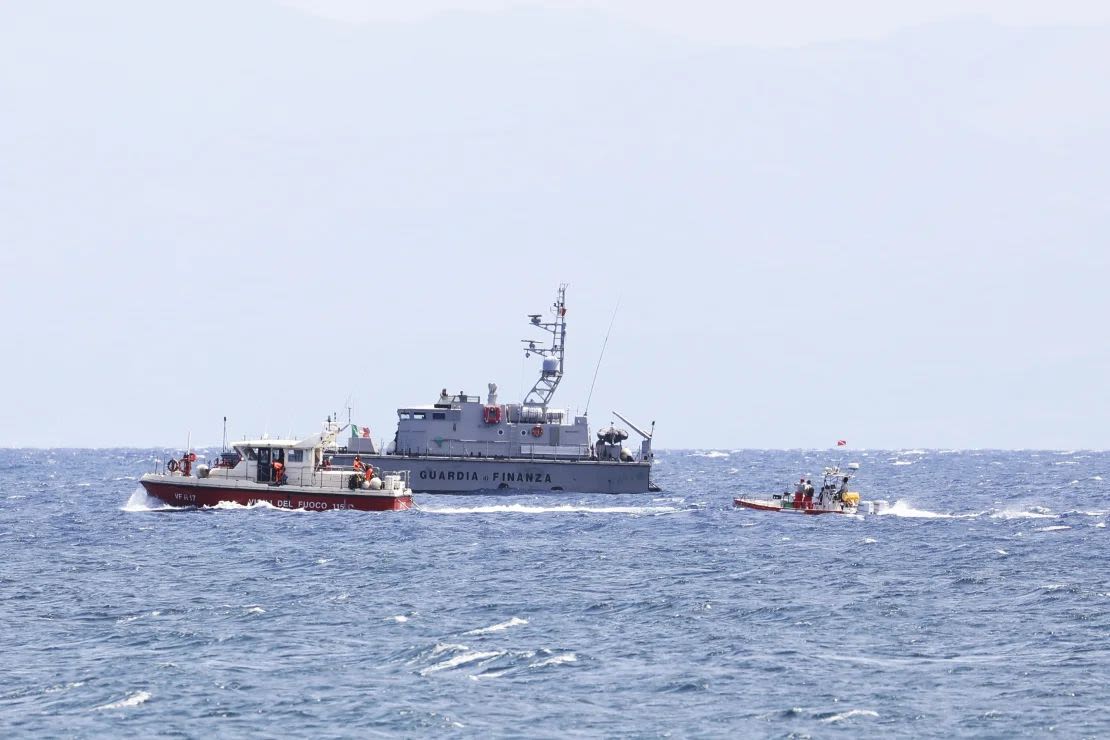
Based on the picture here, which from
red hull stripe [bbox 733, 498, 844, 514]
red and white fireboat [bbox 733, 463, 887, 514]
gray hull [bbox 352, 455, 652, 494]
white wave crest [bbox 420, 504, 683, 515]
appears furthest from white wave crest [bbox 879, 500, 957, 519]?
gray hull [bbox 352, 455, 652, 494]

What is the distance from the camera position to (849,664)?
1294 inches

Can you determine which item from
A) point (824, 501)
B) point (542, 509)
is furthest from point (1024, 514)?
point (542, 509)

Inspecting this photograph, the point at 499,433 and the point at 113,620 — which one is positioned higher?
the point at 499,433

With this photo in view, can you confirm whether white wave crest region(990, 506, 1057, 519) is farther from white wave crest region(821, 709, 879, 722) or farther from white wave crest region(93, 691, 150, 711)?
white wave crest region(93, 691, 150, 711)

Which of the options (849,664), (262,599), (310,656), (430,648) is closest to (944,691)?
(849,664)

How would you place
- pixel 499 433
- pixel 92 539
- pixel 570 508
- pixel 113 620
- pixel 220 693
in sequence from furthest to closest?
pixel 499 433
pixel 570 508
pixel 92 539
pixel 113 620
pixel 220 693

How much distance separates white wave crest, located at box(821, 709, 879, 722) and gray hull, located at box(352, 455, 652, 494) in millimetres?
57632

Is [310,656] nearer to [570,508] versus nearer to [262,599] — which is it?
[262,599]

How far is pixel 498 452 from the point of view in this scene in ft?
286

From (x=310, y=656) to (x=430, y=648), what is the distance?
2.77 m

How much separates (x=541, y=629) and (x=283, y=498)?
3338 cm

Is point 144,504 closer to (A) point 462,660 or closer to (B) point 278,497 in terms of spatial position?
(B) point 278,497

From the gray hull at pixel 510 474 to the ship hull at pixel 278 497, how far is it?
592 inches

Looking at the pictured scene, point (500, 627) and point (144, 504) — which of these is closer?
point (500, 627)
